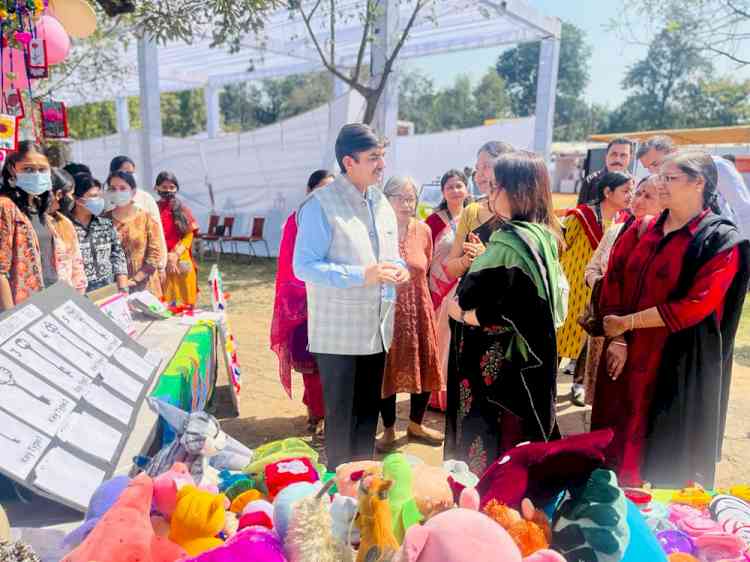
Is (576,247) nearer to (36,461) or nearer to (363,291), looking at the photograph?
(363,291)

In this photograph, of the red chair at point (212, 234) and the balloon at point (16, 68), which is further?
the red chair at point (212, 234)

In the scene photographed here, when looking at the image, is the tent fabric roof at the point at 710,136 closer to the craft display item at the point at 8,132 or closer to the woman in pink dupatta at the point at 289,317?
the woman in pink dupatta at the point at 289,317

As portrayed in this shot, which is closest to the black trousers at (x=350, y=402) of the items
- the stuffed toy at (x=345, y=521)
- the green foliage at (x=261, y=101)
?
the stuffed toy at (x=345, y=521)

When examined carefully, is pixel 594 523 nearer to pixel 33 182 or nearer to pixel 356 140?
pixel 356 140

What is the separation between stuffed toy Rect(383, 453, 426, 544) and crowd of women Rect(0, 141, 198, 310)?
7.88ft

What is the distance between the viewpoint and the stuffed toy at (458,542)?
3.01 feet

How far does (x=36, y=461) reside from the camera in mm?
1368

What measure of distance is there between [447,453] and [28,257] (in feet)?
7.56

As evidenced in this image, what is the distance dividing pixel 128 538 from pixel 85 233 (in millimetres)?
2916

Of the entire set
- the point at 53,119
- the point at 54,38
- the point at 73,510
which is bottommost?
the point at 73,510

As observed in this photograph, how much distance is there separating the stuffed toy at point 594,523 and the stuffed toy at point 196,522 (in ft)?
2.40

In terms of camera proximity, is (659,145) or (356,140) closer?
(356,140)

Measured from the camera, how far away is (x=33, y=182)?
2924 millimetres

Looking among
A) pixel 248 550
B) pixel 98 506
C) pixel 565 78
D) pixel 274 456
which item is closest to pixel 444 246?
pixel 274 456
